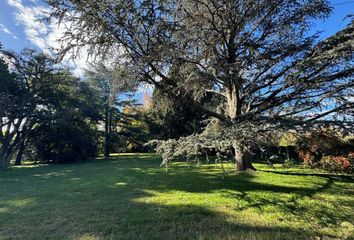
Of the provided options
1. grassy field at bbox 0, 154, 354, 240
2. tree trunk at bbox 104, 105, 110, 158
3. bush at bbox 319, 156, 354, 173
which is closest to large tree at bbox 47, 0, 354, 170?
grassy field at bbox 0, 154, 354, 240

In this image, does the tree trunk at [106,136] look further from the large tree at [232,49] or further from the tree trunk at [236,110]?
the large tree at [232,49]

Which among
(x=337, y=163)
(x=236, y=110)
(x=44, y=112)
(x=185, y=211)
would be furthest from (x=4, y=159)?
(x=337, y=163)

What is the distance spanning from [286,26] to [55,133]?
63.5ft

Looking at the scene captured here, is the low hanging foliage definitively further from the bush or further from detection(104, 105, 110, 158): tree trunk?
detection(104, 105, 110, 158): tree trunk

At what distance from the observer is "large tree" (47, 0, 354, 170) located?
5883 millimetres

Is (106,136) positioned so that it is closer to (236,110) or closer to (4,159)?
(4,159)

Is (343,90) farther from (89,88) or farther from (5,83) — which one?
(89,88)

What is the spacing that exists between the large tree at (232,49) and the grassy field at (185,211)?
1416 millimetres

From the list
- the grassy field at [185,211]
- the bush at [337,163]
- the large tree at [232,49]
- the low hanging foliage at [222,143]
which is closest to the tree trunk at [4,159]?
the grassy field at [185,211]

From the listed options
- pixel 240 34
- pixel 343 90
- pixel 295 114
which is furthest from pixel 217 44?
pixel 343 90

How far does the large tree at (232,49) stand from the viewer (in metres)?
5.88

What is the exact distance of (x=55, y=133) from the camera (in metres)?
19.9

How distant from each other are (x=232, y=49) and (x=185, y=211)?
211 inches

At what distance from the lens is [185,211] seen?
4.84 m
